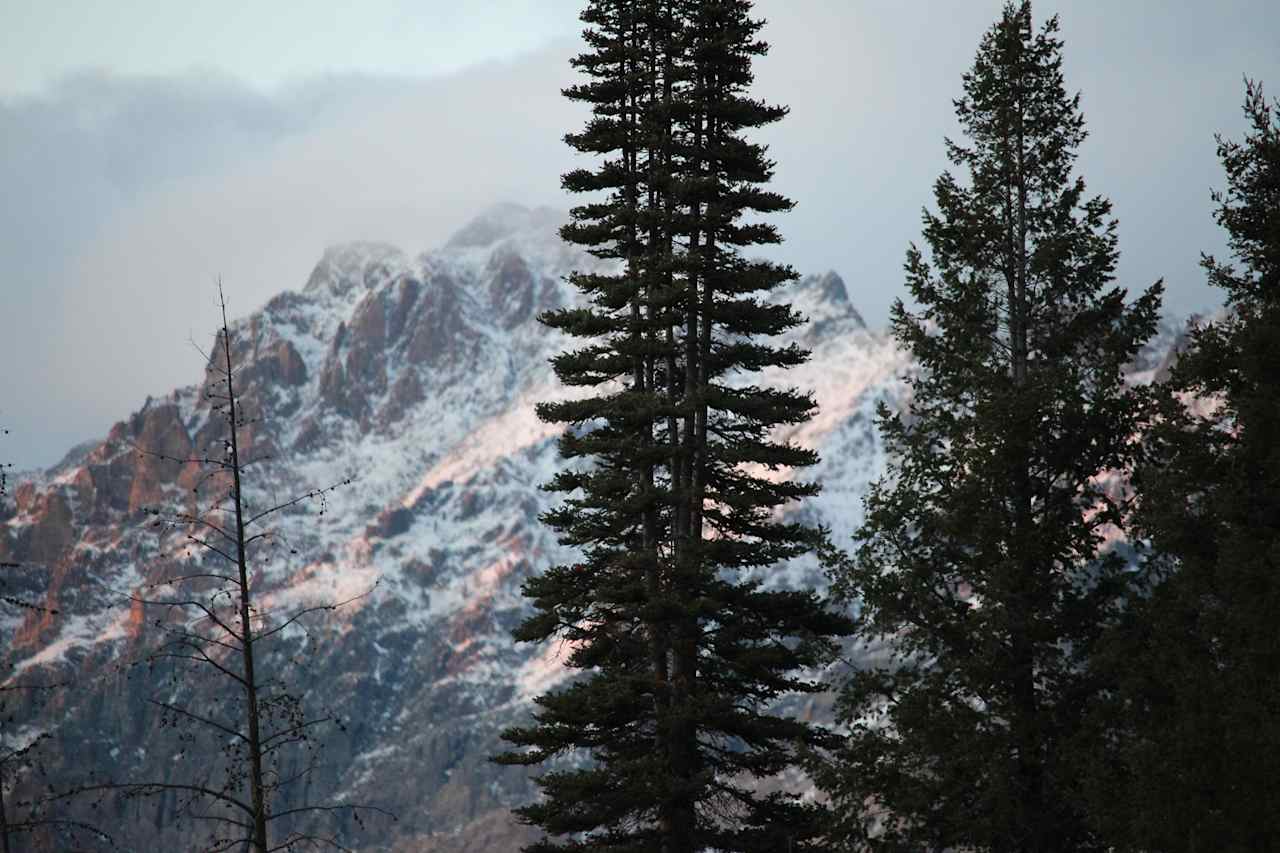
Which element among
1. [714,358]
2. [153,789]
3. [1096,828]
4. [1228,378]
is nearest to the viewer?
[153,789]

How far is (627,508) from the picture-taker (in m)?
34.3

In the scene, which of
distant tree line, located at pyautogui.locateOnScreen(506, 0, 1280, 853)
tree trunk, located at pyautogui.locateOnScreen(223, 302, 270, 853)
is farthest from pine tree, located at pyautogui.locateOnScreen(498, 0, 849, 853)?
tree trunk, located at pyautogui.locateOnScreen(223, 302, 270, 853)

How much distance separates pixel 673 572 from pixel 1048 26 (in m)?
13.5

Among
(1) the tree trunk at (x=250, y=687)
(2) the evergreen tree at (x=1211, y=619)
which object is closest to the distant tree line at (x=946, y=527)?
(2) the evergreen tree at (x=1211, y=619)

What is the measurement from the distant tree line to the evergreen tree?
62 millimetres

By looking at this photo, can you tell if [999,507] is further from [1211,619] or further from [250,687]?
[250,687]

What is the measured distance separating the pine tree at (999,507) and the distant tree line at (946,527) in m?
0.07

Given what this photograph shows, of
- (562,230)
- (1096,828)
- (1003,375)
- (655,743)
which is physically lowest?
(1096,828)

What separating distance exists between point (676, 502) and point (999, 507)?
8.05 m

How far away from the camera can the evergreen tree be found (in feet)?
78.8

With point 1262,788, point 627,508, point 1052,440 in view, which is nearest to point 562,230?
point 627,508

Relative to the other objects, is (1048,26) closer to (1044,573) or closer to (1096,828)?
(1044,573)

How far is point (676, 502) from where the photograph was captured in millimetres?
34344

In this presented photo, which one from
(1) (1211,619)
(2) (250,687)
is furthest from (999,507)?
(2) (250,687)
